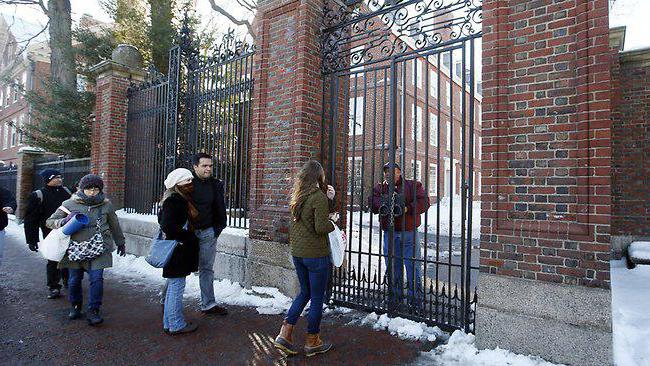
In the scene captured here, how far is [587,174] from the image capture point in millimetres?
3297

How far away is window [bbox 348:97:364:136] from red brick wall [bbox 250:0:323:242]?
713 millimetres

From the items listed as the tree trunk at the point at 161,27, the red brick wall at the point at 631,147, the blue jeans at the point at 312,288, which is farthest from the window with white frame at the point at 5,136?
the red brick wall at the point at 631,147

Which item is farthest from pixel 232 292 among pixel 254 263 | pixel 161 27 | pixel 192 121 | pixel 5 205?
pixel 161 27

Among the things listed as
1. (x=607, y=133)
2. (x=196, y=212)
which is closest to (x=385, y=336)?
(x=196, y=212)

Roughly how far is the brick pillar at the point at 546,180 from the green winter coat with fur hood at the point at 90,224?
4215mm

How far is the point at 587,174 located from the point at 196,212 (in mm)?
3867

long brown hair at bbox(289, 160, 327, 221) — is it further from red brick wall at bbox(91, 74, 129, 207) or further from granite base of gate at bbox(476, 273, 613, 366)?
red brick wall at bbox(91, 74, 129, 207)

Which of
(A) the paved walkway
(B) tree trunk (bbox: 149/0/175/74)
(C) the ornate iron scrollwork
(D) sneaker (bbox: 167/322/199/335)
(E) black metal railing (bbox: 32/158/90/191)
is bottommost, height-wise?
(A) the paved walkway

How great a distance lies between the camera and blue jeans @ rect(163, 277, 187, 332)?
411cm

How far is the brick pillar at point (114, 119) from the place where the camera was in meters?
9.30

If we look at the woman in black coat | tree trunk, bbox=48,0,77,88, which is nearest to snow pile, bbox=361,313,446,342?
the woman in black coat

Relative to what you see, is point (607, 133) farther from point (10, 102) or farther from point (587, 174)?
point (10, 102)

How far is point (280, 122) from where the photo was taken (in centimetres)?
561

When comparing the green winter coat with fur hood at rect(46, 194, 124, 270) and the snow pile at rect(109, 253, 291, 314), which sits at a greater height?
the green winter coat with fur hood at rect(46, 194, 124, 270)
